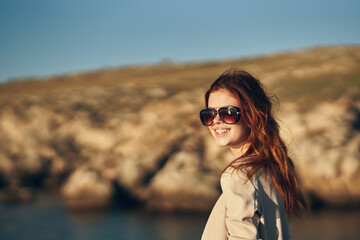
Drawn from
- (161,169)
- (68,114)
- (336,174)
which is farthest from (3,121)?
(336,174)

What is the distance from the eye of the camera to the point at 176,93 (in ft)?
61.7

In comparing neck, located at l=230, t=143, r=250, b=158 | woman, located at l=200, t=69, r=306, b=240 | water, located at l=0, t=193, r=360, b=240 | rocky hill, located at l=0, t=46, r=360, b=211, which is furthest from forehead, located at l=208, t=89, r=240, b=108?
rocky hill, located at l=0, t=46, r=360, b=211

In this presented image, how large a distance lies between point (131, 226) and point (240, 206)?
9.75 m

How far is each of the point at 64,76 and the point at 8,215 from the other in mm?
20702

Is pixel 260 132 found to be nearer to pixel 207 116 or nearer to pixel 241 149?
pixel 241 149

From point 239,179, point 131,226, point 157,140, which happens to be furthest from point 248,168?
point 157,140

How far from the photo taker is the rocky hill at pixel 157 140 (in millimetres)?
11625

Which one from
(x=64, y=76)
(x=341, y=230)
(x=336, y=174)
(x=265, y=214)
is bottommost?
(x=341, y=230)

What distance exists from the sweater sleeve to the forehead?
16.3 inches

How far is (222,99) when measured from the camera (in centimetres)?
242

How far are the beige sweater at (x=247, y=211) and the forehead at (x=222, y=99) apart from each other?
1.27 feet

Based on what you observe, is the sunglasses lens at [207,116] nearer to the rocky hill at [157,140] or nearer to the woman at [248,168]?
the woman at [248,168]

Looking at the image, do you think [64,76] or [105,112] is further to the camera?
[64,76]

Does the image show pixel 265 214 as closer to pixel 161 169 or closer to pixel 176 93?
pixel 161 169
